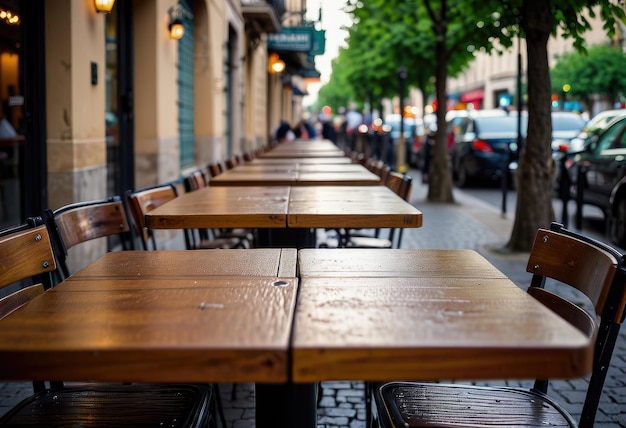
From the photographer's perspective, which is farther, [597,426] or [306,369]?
[597,426]

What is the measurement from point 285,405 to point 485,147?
15751 mm

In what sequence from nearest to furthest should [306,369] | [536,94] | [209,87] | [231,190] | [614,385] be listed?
[306,369] < [614,385] < [231,190] < [536,94] < [209,87]

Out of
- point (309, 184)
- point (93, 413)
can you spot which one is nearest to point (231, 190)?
point (309, 184)

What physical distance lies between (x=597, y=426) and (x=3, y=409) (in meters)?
2.85

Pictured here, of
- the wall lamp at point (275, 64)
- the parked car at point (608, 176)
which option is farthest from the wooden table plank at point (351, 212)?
the wall lamp at point (275, 64)

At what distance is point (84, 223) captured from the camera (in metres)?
3.62

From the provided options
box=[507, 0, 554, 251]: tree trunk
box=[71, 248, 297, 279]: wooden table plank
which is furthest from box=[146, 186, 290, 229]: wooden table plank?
box=[507, 0, 554, 251]: tree trunk

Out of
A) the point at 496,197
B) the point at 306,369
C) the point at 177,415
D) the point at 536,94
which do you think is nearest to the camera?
the point at 306,369

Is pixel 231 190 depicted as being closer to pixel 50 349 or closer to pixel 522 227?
pixel 50 349

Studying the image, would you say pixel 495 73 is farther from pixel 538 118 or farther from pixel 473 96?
pixel 538 118

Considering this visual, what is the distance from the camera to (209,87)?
1377 cm

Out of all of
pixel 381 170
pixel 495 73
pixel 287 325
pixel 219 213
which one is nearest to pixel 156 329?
pixel 287 325

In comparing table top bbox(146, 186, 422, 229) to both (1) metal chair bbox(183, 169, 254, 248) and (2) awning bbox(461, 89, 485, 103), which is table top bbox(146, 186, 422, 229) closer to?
(1) metal chair bbox(183, 169, 254, 248)

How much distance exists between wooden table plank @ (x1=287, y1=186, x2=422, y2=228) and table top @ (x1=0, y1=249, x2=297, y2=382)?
50.7 inches
